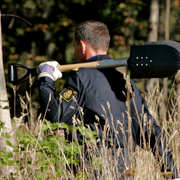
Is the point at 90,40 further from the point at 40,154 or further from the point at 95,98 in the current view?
the point at 40,154

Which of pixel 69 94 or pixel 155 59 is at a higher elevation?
pixel 155 59

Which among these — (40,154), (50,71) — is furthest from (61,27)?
(40,154)

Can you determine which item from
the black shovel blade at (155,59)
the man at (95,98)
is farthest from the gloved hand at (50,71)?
the black shovel blade at (155,59)

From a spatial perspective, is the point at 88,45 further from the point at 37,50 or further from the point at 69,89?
the point at 37,50

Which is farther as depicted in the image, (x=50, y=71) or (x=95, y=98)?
(x=50, y=71)

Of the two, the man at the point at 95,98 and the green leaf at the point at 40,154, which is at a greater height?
the man at the point at 95,98

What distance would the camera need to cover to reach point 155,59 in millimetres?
2416

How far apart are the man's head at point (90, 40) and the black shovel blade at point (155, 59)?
0.38m

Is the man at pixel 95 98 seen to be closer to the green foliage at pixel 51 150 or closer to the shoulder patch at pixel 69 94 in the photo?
the shoulder patch at pixel 69 94

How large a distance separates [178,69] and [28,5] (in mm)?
6329

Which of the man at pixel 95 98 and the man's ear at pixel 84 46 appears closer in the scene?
the man at pixel 95 98

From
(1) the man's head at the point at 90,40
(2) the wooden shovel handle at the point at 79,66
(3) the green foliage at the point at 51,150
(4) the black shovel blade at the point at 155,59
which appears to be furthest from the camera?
(1) the man's head at the point at 90,40

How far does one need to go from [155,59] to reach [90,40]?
0.67 m

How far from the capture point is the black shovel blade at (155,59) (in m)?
2.37
